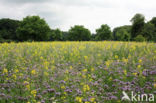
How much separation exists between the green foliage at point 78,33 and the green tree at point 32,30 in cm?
1798

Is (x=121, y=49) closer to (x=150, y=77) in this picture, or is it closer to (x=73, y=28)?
(x=150, y=77)

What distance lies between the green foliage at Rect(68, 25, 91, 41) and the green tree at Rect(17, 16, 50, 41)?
17981mm

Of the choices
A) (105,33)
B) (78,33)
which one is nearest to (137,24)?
(105,33)

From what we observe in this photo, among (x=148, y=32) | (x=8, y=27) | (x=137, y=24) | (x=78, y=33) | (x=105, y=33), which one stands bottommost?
(x=105, y=33)

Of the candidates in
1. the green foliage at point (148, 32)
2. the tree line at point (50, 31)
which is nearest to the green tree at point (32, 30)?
the tree line at point (50, 31)

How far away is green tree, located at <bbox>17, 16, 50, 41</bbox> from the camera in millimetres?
37750

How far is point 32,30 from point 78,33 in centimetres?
2311

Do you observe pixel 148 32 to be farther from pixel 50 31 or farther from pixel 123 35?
pixel 50 31

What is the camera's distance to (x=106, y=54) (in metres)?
8.23

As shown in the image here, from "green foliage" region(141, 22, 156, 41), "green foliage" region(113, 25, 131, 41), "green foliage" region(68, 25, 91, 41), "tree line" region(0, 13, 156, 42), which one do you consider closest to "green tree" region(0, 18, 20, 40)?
"tree line" region(0, 13, 156, 42)

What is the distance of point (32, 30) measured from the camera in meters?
37.1

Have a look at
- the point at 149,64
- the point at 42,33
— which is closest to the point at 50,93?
the point at 149,64

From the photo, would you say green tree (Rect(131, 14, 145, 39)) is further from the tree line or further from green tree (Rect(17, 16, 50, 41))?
green tree (Rect(17, 16, 50, 41))

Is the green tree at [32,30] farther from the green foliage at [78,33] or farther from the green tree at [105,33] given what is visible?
the green foliage at [78,33]
